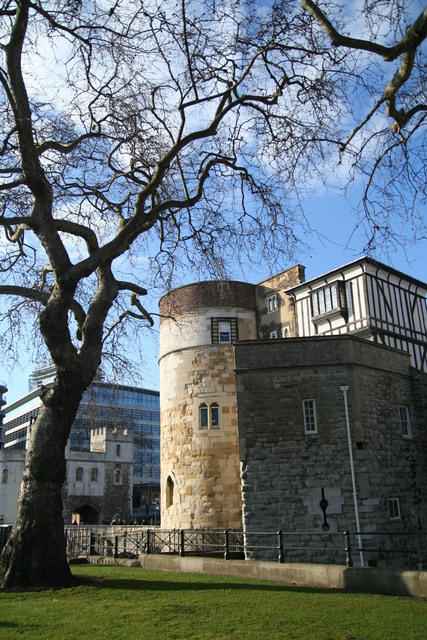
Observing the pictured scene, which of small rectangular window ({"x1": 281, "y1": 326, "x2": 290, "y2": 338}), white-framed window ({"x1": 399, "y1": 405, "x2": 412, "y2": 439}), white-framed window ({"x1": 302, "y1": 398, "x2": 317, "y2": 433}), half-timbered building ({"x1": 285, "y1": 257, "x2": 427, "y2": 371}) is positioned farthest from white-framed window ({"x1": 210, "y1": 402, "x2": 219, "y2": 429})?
white-framed window ({"x1": 399, "y1": 405, "x2": 412, "y2": 439})

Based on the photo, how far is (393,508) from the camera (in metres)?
17.2

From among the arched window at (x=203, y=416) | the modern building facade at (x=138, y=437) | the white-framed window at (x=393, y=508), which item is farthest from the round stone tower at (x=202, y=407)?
the modern building facade at (x=138, y=437)

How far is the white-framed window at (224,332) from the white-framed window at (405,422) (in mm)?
7701

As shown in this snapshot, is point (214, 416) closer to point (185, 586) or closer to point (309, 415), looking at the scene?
point (309, 415)

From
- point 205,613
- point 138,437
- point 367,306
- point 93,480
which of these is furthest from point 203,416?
point 138,437

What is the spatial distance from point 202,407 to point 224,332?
341 cm

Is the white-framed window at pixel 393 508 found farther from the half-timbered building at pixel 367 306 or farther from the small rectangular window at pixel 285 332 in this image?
the small rectangular window at pixel 285 332

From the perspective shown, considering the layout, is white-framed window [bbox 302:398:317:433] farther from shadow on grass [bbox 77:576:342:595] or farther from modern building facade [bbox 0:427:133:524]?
modern building facade [bbox 0:427:133:524]

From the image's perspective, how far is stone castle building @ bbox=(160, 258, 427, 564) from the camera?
1659 centimetres

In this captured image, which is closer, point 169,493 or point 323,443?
point 323,443

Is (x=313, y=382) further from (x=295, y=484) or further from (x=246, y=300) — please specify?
(x=246, y=300)

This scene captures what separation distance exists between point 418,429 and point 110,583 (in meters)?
12.9

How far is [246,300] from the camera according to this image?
25719 millimetres

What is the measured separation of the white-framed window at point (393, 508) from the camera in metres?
17.1
